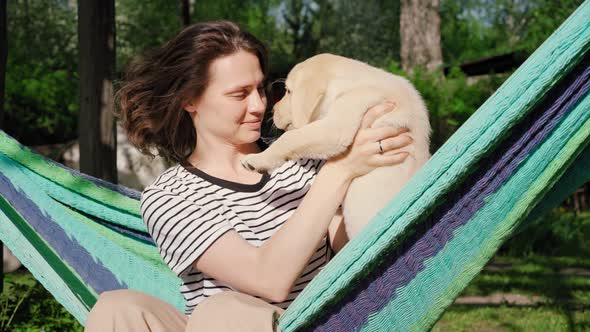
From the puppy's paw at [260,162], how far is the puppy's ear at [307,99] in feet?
0.45

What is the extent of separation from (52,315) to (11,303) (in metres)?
0.20

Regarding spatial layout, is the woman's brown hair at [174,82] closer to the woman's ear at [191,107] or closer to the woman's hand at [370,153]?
the woman's ear at [191,107]

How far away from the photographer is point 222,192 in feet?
7.78

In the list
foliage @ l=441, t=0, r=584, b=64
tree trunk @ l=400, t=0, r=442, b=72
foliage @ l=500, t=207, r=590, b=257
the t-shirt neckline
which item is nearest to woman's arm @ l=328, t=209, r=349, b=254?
the t-shirt neckline

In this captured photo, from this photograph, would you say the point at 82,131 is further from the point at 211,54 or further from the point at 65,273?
the point at 211,54

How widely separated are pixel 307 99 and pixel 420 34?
759cm

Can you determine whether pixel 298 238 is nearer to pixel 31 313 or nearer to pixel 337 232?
pixel 337 232

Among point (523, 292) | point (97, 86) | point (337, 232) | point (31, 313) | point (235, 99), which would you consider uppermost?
point (235, 99)

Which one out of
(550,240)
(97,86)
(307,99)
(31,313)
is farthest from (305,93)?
(550,240)

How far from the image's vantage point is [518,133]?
1849 mm

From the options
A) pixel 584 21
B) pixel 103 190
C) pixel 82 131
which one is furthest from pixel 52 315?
pixel 584 21

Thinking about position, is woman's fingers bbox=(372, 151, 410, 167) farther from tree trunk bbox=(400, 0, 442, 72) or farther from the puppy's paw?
tree trunk bbox=(400, 0, 442, 72)

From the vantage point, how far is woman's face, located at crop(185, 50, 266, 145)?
2408 mm

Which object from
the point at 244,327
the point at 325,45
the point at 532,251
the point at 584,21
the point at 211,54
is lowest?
the point at 325,45
